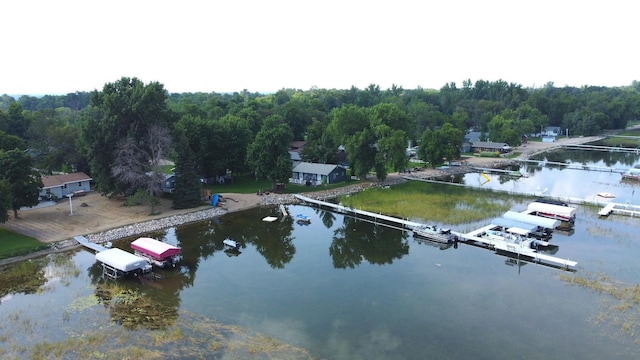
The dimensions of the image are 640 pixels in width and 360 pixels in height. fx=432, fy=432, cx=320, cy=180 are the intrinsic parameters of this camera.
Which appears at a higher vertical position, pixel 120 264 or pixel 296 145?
pixel 296 145

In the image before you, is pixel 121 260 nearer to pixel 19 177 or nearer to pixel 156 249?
pixel 156 249

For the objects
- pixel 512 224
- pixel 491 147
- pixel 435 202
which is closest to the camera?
pixel 512 224

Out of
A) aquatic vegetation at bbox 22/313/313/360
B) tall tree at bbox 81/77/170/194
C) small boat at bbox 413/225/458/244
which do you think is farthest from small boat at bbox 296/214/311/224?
aquatic vegetation at bbox 22/313/313/360

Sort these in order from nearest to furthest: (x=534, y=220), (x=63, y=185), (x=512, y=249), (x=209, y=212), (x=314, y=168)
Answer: (x=512, y=249), (x=534, y=220), (x=209, y=212), (x=63, y=185), (x=314, y=168)

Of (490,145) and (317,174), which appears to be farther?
(490,145)

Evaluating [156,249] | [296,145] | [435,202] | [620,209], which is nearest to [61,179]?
[156,249]

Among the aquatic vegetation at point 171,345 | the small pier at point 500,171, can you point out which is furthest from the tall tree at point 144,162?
the small pier at point 500,171

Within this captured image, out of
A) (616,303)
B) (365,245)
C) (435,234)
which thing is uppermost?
(435,234)

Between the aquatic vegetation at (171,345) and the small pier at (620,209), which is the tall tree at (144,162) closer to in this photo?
the aquatic vegetation at (171,345)

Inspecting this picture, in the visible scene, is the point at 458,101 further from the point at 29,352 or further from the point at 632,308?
the point at 29,352
